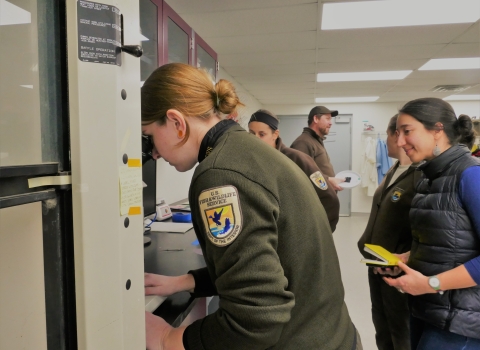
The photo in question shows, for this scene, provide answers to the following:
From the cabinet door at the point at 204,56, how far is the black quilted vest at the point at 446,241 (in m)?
1.43

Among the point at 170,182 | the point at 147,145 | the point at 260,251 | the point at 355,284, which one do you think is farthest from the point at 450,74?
the point at 260,251

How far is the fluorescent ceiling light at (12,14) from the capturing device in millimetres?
491

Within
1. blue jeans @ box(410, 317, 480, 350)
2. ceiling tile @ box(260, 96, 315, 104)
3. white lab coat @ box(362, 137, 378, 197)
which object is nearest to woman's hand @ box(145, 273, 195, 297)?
blue jeans @ box(410, 317, 480, 350)

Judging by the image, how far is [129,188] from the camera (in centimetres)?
59

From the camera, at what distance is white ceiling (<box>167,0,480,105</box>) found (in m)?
2.42

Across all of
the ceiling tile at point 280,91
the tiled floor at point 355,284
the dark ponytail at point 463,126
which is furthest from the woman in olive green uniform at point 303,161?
the ceiling tile at point 280,91

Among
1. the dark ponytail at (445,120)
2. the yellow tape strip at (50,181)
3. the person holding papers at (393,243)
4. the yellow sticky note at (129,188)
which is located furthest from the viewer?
the person holding papers at (393,243)

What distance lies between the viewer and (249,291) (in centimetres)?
63

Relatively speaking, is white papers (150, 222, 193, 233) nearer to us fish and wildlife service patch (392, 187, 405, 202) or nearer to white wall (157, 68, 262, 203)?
white wall (157, 68, 262, 203)

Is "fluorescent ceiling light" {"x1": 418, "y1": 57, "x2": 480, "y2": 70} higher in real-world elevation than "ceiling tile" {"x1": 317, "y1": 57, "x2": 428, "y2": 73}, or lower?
higher

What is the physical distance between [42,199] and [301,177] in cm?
52

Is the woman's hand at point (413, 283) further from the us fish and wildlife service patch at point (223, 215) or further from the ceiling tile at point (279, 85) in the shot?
the ceiling tile at point (279, 85)

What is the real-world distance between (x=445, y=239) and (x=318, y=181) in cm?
123

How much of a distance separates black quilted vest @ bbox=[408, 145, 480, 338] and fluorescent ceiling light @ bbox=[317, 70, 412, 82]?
3.32 meters
